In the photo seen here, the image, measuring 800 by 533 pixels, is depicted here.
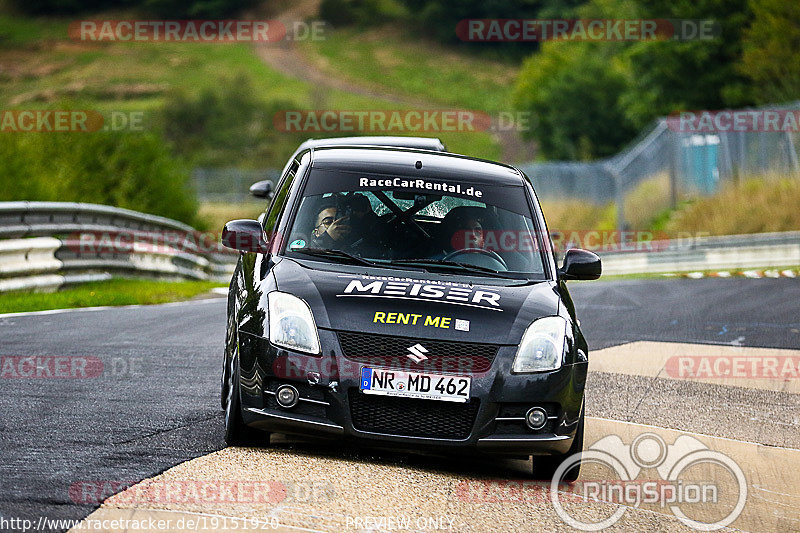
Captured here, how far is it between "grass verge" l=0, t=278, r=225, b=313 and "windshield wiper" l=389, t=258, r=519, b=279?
7113mm

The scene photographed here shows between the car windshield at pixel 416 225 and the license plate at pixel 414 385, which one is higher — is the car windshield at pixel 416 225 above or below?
above

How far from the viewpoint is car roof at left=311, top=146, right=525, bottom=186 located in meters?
7.92

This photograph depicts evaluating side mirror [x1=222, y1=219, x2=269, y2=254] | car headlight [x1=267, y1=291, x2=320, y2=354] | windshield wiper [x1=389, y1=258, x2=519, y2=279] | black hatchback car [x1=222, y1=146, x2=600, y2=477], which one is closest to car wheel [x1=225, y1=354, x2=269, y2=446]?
black hatchback car [x1=222, y1=146, x2=600, y2=477]

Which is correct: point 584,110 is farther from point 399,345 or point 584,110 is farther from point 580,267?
point 399,345

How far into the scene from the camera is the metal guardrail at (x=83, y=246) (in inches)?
563

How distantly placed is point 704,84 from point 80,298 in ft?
135

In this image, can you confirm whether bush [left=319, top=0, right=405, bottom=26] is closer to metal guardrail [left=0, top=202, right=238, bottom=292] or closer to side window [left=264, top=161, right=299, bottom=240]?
metal guardrail [left=0, top=202, right=238, bottom=292]

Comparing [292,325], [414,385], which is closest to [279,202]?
[292,325]

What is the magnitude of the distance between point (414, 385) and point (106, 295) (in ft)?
31.9

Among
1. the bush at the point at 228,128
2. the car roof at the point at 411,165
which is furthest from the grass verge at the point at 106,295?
the bush at the point at 228,128

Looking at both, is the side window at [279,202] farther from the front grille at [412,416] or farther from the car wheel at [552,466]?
the car wheel at [552,466]

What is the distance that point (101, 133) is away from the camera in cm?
2689

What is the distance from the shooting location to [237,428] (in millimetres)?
6637

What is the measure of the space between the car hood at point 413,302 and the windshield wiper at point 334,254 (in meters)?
0.13
